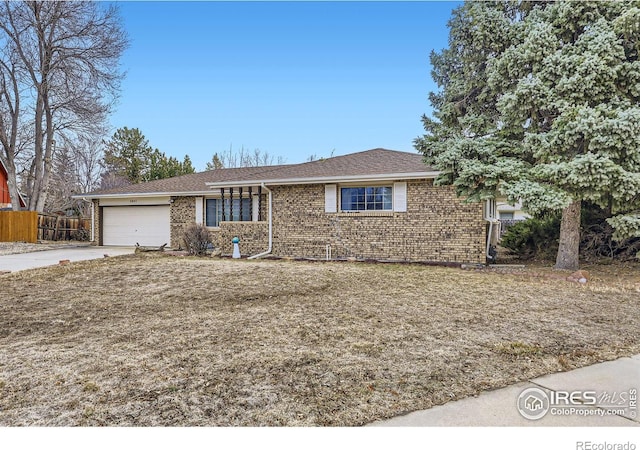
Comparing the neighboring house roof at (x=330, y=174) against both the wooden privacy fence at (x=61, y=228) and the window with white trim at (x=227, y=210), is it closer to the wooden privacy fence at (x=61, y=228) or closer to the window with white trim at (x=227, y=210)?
the window with white trim at (x=227, y=210)

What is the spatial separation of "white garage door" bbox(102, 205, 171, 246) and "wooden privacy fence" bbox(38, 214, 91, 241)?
17.0 ft

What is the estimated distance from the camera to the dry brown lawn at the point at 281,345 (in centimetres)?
264

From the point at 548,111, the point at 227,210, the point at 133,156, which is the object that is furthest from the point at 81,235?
the point at 548,111

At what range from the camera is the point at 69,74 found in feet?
64.6

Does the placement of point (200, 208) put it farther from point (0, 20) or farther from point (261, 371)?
point (0, 20)

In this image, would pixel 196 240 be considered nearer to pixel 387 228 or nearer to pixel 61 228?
pixel 387 228

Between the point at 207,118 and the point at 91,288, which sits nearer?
the point at 91,288

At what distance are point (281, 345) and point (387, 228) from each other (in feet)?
26.5

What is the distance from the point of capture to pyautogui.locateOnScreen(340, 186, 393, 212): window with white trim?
38.4 feet

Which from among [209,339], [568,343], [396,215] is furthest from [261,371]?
[396,215]

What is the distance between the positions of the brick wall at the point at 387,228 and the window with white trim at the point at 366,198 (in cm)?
28

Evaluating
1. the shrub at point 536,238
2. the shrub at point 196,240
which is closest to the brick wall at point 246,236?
the shrub at point 196,240
